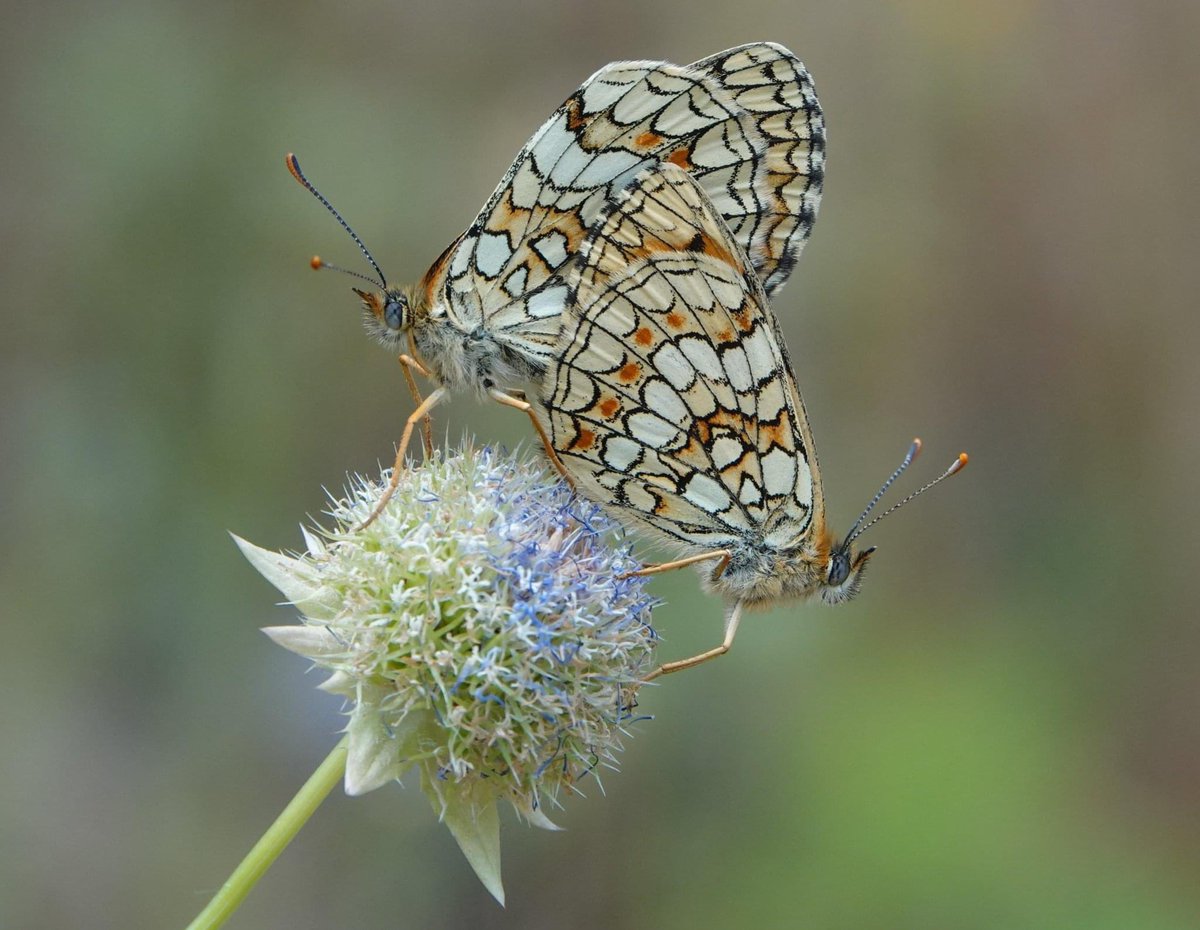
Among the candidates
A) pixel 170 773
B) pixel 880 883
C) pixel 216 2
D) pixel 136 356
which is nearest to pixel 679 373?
pixel 880 883

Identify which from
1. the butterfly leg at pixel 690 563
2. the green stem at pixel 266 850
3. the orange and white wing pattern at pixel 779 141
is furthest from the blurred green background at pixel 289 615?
the green stem at pixel 266 850

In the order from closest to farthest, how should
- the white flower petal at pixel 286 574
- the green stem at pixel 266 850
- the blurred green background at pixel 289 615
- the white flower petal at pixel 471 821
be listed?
the green stem at pixel 266 850 < the white flower petal at pixel 471 821 < the white flower petal at pixel 286 574 < the blurred green background at pixel 289 615

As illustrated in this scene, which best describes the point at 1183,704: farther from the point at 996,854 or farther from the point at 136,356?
the point at 136,356

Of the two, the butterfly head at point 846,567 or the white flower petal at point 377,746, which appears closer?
the white flower petal at point 377,746

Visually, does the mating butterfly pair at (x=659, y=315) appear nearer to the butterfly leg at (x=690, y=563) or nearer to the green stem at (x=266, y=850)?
the butterfly leg at (x=690, y=563)

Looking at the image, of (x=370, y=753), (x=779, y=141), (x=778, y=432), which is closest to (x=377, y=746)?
(x=370, y=753)

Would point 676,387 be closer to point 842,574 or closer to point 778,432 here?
point 778,432

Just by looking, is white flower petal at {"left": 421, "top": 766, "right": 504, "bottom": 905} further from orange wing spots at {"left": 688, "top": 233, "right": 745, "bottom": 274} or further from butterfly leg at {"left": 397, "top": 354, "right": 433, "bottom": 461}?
orange wing spots at {"left": 688, "top": 233, "right": 745, "bottom": 274}
